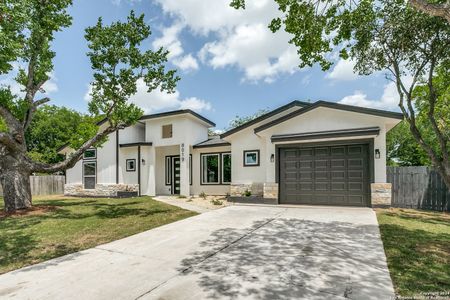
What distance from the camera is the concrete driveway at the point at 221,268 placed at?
326 cm

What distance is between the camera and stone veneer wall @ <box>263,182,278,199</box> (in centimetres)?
1116

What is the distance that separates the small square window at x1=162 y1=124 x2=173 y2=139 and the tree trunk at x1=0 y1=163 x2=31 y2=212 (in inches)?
294

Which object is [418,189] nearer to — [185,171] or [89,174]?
[185,171]

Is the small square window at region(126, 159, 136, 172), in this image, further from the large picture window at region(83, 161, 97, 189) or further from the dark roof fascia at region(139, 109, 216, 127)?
the dark roof fascia at region(139, 109, 216, 127)

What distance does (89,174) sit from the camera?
16562mm

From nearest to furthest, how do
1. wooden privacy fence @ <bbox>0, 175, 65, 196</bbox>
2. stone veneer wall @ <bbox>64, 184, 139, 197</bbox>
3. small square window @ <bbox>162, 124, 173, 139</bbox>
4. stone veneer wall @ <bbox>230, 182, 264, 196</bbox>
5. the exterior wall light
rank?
the exterior wall light, stone veneer wall @ <bbox>230, 182, 264, 196</bbox>, small square window @ <bbox>162, 124, 173, 139</bbox>, stone veneer wall @ <bbox>64, 184, 139, 197</bbox>, wooden privacy fence @ <bbox>0, 175, 65, 196</bbox>

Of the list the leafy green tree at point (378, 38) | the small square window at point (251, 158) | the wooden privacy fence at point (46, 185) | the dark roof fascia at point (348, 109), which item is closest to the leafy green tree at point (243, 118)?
the wooden privacy fence at point (46, 185)

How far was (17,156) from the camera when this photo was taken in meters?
9.27

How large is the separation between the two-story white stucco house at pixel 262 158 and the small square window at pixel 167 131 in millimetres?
64

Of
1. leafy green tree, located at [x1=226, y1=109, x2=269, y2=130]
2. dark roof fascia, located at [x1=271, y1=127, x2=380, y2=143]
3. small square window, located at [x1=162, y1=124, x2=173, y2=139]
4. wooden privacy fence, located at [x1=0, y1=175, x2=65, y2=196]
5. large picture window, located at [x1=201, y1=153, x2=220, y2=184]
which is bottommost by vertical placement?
wooden privacy fence, located at [x1=0, y1=175, x2=65, y2=196]

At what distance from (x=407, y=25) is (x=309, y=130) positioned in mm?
5592

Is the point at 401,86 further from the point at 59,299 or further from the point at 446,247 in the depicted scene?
the point at 59,299

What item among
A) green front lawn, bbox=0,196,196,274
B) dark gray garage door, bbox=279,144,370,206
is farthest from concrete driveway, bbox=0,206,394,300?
dark gray garage door, bbox=279,144,370,206

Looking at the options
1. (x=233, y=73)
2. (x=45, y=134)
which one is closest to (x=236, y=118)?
(x=233, y=73)
